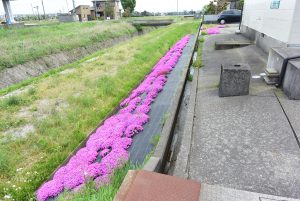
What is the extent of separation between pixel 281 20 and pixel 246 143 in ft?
18.7

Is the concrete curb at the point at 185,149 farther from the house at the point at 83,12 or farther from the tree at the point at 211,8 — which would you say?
the house at the point at 83,12

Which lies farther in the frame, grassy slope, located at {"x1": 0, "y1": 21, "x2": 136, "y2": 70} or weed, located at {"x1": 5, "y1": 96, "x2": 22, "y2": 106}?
grassy slope, located at {"x1": 0, "y1": 21, "x2": 136, "y2": 70}

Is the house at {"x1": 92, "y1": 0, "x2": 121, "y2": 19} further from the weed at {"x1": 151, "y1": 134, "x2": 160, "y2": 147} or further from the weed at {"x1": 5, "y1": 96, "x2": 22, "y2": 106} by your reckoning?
the weed at {"x1": 151, "y1": 134, "x2": 160, "y2": 147}

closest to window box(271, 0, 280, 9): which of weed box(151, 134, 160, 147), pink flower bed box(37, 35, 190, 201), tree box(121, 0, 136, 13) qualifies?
pink flower bed box(37, 35, 190, 201)

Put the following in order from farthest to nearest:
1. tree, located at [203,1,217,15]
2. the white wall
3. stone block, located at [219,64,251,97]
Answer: tree, located at [203,1,217,15] < the white wall < stone block, located at [219,64,251,97]

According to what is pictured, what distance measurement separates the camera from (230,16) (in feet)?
90.5

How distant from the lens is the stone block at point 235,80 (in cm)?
611

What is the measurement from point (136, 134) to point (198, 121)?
176cm

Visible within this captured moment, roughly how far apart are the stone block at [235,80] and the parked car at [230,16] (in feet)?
78.0

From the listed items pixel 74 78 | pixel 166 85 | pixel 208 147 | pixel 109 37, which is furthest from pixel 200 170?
pixel 109 37

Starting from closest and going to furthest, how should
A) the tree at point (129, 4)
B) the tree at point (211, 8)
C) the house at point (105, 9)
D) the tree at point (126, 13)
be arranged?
the tree at point (211, 8), the tree at point (126, 13), the tree at point (129, 4), the house at point (105, 9)

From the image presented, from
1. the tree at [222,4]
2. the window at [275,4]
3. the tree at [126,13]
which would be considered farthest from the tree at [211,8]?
the window at [275,4]

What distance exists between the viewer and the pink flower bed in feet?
15.4

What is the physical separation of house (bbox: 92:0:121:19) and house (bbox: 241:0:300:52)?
60.6m
